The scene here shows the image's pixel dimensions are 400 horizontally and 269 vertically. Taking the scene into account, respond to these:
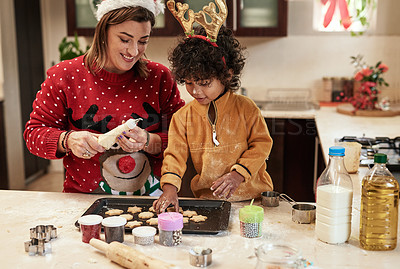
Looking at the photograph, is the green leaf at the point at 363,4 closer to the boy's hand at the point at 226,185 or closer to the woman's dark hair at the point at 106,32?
the woman's dark hair at the point at 106,32

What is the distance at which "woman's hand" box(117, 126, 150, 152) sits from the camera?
1.69 metres

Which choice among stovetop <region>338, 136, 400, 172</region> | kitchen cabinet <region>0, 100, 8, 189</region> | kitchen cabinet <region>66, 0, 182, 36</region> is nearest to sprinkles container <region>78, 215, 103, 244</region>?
stovetop <region>338, 136, 400, 172</region>

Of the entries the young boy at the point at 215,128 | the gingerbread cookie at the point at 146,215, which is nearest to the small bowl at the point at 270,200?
the young boy at the point at 215,128

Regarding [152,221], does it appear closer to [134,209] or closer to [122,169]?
[134,209]

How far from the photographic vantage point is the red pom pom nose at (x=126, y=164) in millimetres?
1910

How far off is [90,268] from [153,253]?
0.17m

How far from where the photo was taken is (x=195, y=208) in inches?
64.2

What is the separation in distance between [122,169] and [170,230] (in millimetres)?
621

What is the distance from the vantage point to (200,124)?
1709 mm

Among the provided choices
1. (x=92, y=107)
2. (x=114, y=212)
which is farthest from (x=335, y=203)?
(x=92, y=107)

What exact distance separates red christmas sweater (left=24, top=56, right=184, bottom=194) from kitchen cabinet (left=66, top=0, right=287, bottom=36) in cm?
183

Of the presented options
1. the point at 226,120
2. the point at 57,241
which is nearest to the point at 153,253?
the point at 57,241

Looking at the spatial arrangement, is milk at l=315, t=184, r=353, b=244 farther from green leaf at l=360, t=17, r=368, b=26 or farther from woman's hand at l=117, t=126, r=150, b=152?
green leaf at l=360, t=17, r=368, b=26

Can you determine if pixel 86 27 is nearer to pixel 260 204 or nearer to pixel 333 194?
pixel 260 204
